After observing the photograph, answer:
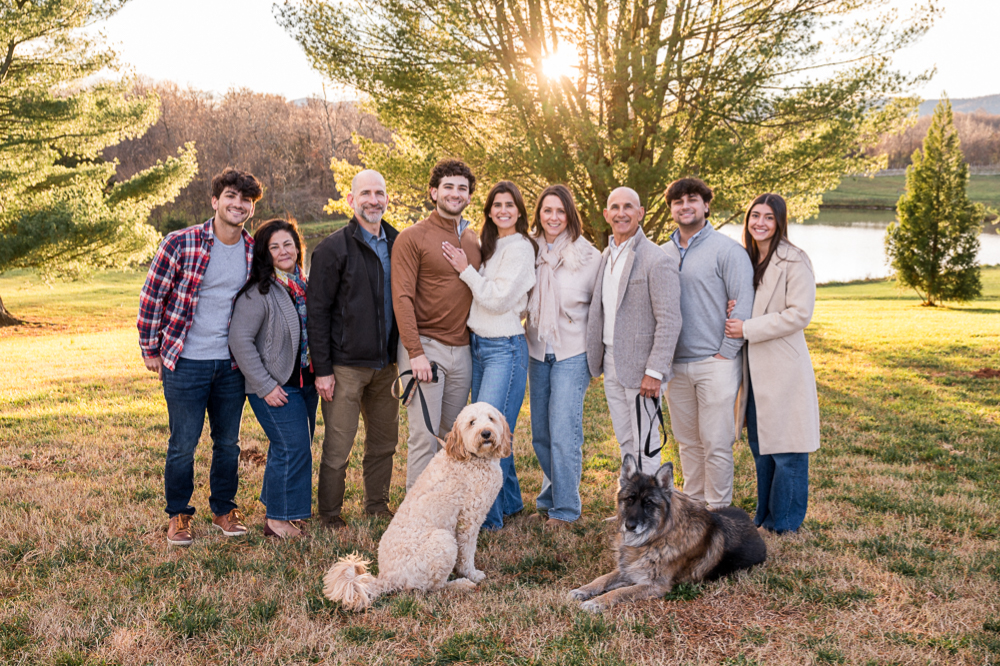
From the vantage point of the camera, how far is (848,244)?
46.4m

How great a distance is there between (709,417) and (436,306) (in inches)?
84.1

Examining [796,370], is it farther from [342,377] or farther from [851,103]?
[851,103]

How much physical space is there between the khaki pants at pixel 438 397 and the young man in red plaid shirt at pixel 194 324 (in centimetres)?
126

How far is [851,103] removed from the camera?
9406mm

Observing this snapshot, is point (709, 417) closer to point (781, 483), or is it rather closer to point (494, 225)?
point (781, 483)

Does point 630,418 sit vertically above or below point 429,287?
below

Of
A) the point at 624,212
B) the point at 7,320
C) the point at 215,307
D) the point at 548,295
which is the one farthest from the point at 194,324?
the point at 7,320

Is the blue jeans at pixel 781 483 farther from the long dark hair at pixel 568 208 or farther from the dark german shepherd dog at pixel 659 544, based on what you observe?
the long dark hair at pixel 568 208

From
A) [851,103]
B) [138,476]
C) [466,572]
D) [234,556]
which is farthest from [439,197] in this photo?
[851,103]

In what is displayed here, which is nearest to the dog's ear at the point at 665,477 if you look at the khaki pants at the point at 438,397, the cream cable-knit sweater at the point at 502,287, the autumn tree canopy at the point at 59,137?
the cream cable-knit sweater at the point at 502,287

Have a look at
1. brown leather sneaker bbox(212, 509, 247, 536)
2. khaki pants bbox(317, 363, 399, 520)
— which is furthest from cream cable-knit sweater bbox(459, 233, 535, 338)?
brown leather sneaker bbox(212, 509, 247, 536)

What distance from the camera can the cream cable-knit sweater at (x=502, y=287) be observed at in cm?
444

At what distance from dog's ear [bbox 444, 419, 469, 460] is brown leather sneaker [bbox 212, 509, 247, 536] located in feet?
6.03

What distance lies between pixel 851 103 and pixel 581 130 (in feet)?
13.1
